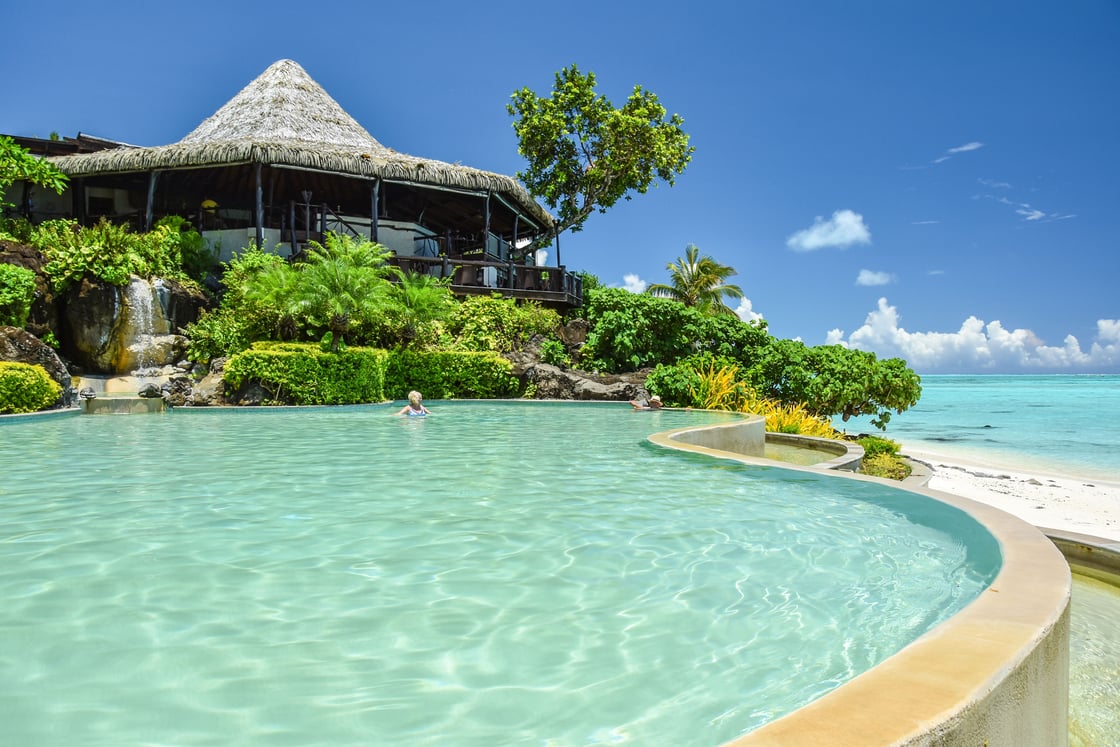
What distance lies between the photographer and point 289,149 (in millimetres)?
18359

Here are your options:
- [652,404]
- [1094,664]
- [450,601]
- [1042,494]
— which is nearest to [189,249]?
[652,404]

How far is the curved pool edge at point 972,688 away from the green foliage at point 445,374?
1300 cm

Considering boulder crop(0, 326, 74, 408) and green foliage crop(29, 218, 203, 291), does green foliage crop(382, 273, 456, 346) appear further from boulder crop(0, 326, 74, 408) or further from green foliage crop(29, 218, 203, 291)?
green foliage crop(29, 218, 203, 291)

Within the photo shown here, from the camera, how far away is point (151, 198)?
63.9 feet

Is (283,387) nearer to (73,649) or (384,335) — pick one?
(384,335)

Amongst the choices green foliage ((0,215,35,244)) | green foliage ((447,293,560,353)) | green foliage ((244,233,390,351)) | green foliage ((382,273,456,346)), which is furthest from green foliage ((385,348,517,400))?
green foliage ((0,215,35,244))

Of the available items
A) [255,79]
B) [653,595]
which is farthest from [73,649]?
[255,79]

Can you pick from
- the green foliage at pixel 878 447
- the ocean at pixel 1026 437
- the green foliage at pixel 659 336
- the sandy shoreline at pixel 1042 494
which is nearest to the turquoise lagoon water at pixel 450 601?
the sandy shoreline at pixel 1042 494

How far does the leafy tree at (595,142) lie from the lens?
23.4 metres

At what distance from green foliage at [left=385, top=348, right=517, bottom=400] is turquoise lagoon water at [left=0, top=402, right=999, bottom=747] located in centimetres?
910

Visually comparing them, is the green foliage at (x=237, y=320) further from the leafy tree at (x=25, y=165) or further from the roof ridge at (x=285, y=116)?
the roof ridge at (x=285, y=116)

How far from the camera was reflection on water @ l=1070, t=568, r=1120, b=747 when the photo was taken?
8.84 ft

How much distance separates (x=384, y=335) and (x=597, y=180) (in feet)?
39.6

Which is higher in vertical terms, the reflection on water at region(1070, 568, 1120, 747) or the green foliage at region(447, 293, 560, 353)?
the green foliage at region(447, 293, 560, 353)
